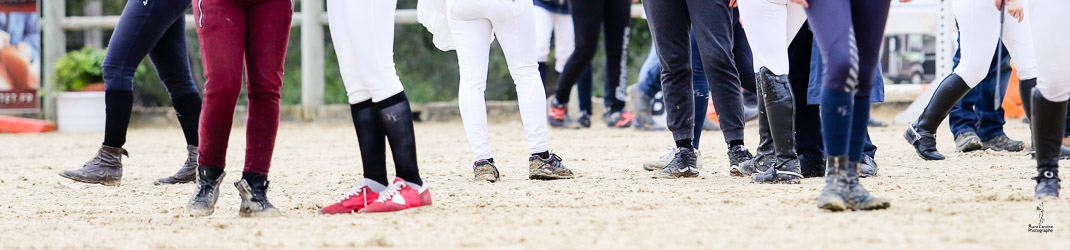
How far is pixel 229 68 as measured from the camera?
3.23 meters

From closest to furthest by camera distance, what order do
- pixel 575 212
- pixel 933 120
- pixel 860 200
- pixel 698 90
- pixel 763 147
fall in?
pixel 860 200, pixel 575 212, pixel 763 147, pixel 698 90, pixel 933 120

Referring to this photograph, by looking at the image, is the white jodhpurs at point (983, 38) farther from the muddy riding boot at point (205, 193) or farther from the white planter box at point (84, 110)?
the white planter box at point (84, 110)

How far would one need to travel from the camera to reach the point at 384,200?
3.35m

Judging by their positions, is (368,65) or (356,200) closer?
(368,65)

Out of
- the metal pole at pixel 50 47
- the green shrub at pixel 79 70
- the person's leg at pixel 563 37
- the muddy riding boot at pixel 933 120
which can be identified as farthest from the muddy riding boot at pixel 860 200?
the metal pole at pixel 50 47

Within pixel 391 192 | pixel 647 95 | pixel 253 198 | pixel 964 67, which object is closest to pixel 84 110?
pixel 647 95

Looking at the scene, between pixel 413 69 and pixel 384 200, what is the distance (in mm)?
7844

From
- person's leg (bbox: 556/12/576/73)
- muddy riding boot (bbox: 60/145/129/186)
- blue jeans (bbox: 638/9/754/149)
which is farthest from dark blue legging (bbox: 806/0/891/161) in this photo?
person's leg (bbox: 556/12/576/73)

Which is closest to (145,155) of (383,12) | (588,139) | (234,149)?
(234,149)

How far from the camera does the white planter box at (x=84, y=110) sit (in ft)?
30.8

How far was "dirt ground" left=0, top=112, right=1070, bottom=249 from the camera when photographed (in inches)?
105

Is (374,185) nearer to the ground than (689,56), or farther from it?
A: nearer to the ground

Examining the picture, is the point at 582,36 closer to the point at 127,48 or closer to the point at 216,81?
the point at 127,48

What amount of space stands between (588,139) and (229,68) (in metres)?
4.26
